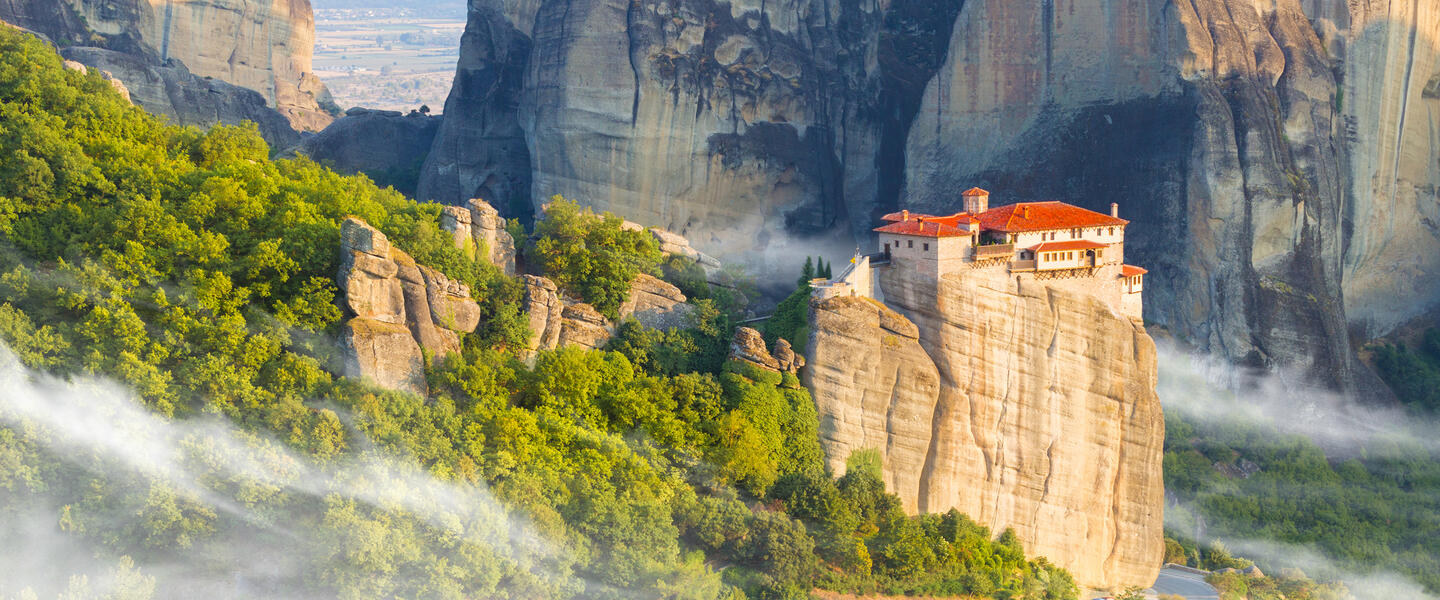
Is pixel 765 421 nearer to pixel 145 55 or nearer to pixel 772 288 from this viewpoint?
pixel 772 288

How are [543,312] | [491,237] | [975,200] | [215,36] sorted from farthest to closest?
[215,36] → [975,200] → [491,237] → [543,312]

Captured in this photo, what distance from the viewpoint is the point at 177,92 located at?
71312 millimetres

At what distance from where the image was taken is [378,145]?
280ft

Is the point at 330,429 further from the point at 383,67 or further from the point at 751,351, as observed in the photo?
the point at 383,67

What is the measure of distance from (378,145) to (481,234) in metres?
42.7

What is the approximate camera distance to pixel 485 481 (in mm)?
36688

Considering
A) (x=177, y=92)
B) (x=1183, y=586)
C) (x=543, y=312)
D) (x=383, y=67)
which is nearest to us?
(x=543, y=312)

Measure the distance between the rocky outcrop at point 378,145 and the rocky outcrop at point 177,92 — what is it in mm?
2967

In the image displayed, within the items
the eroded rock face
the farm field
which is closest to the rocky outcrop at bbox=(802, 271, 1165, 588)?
the eroded rock face

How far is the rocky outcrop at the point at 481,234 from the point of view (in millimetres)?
43812

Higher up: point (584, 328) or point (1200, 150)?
point (1200, 150)

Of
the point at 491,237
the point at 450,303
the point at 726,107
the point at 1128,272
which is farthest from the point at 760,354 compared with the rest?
the point at 726,107

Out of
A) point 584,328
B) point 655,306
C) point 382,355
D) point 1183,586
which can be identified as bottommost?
point 1183,586

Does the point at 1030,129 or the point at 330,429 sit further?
the point at 1030,129
